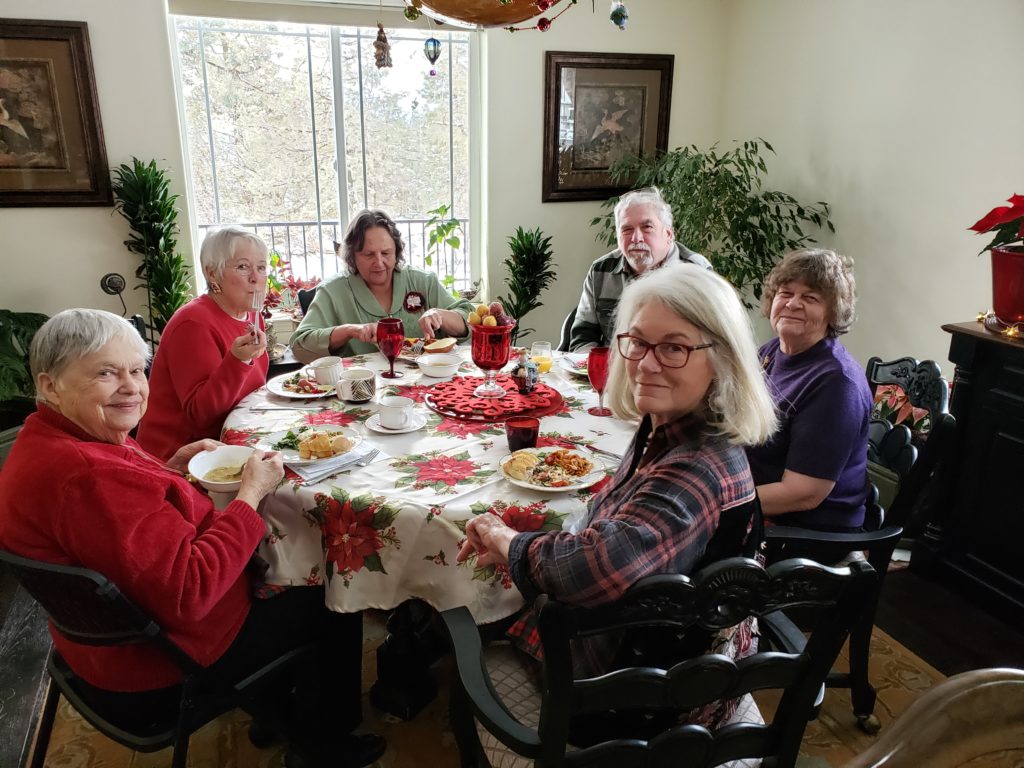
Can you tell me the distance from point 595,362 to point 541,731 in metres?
1.10

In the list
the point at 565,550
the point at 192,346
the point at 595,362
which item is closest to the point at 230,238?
the point at 192,346

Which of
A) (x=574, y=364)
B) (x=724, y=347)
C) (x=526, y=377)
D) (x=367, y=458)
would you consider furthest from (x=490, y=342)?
(x=724, y=347)

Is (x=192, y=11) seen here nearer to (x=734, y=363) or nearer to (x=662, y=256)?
(x=662, y=256)

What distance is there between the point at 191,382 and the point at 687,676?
157 centimetres

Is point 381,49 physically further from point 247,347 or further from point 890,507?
point 890,507

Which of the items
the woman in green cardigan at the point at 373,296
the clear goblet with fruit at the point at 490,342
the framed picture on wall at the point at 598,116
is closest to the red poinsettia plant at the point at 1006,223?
the clear goblet with fruit at the point at 490,342

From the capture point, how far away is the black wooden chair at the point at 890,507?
1511 mm

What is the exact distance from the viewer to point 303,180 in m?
3.95

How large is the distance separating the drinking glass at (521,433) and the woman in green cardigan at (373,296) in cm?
109

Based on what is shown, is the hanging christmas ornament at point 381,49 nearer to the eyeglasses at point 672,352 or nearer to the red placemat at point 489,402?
the red placemat at point 489,402

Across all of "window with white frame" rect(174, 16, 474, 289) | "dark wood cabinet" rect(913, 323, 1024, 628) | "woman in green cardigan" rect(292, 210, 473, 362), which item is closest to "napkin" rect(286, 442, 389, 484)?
"woman in green cardigan" rect(292, 210, 473, 362)

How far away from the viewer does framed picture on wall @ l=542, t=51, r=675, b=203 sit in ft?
13.1

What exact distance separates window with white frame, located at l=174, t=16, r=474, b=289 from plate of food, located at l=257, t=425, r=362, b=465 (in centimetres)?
239

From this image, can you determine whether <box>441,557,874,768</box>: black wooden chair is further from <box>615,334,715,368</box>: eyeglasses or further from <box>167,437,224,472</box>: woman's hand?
<box>167,437,224,472</box>: woman's hand
